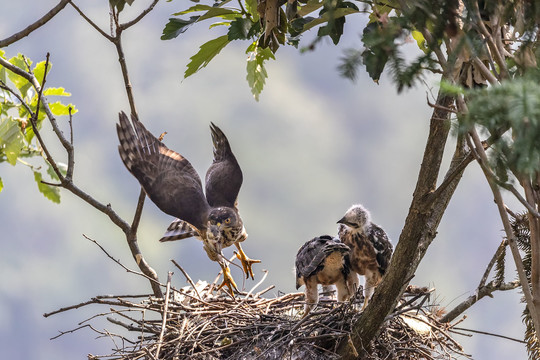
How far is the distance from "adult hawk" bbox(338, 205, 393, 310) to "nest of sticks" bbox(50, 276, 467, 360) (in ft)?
0.68

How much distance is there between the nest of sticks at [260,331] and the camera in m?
4.65

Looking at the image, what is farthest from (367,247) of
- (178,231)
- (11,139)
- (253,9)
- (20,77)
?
(20,77)

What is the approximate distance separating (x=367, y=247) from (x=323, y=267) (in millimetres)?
353

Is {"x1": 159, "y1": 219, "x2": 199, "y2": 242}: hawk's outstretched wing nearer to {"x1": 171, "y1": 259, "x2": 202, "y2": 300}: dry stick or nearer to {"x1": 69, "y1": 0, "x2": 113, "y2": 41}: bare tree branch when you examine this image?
{"x1": 171, "y1": 259, "x2": 202, "y2": 300}: dry stick

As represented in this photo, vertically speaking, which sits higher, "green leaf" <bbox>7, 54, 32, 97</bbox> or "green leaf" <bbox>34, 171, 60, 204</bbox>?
"green leaf" <bbox>7, 54, 32, 97</bbox>

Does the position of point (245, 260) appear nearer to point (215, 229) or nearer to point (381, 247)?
point (215, 229)

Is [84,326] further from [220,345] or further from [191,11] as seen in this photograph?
[191,11]

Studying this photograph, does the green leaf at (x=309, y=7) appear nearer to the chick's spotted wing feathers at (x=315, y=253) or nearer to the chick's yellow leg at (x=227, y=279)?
the chick's spotted wing feathers at (x=315, y=253)

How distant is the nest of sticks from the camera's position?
15.3ft

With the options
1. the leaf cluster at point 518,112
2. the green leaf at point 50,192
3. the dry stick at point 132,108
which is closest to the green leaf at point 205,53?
the dry stick at point 132,108

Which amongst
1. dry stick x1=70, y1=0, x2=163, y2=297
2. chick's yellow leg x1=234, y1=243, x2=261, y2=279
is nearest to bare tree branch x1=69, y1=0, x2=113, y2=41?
dry stick x1=70, y1=0, x2=163, y2=297

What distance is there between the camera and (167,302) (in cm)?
516

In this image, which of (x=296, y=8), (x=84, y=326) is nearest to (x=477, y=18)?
(x=296, y=8)

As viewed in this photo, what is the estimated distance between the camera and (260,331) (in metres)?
4.96
